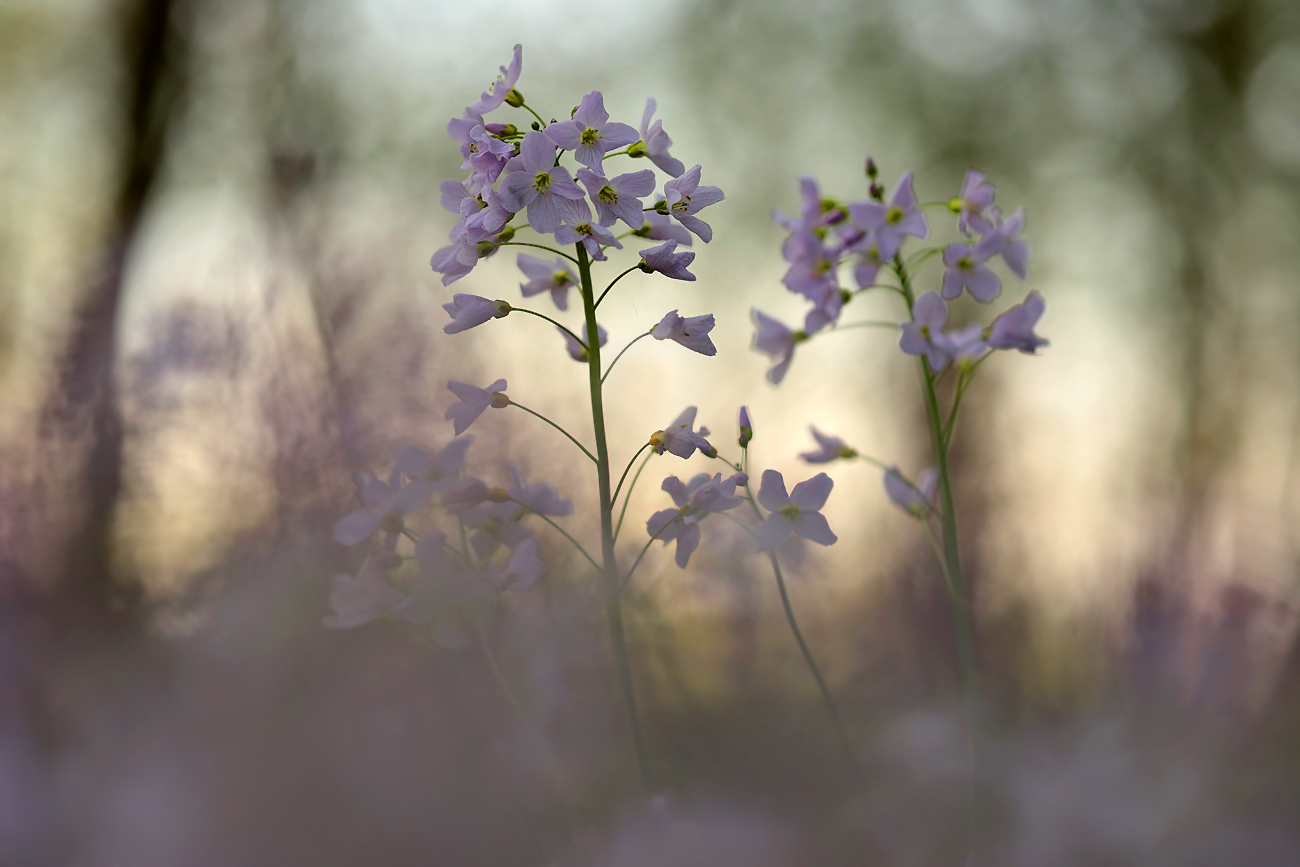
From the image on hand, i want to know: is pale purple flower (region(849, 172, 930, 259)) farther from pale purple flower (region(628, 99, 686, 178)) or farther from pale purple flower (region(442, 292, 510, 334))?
pale purple flower (region(442, 292, 510, 334))

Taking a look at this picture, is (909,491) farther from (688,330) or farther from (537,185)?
(537,185)

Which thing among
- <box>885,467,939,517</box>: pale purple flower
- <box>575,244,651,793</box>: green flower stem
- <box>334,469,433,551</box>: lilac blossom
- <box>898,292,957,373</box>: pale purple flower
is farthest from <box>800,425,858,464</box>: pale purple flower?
<box>334,469,433,551</box>: lilac blossom

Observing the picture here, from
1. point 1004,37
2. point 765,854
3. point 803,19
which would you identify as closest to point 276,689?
point 765,854

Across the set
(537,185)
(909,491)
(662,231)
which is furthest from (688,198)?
(909,491)

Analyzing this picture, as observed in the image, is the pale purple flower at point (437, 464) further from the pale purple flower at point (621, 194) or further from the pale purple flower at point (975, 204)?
the pale purple flower at point (975, 204)

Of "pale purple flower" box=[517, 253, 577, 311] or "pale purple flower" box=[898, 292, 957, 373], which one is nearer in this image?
"pale purple flower" box=[898, 292, 957, 373]

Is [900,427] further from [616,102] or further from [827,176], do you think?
[616,102]
